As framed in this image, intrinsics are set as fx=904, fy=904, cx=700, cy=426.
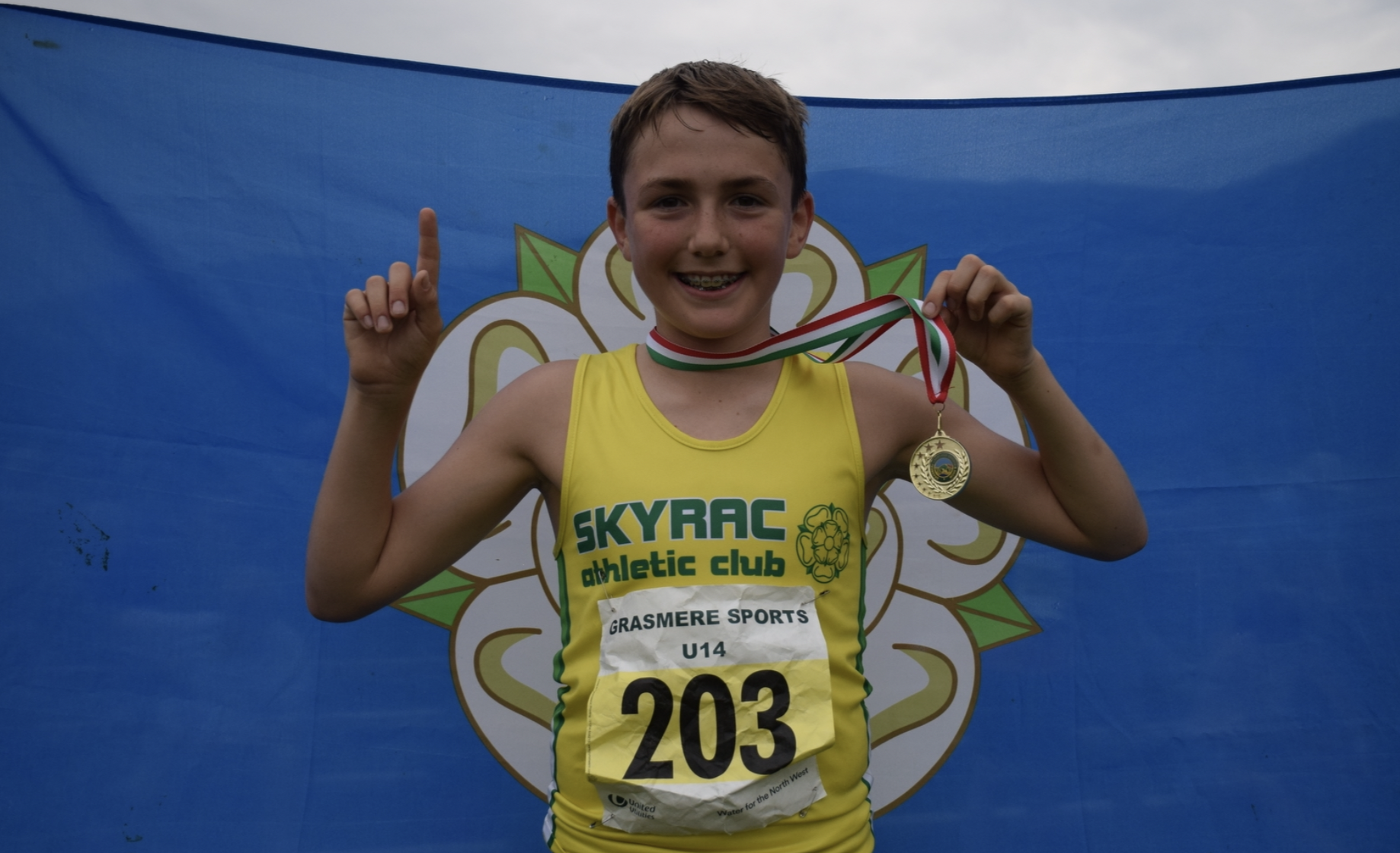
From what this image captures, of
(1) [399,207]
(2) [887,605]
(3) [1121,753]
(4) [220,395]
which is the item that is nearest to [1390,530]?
(3) [1121,753]

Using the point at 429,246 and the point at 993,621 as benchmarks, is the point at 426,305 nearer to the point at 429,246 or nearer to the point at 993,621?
the point at 429,246

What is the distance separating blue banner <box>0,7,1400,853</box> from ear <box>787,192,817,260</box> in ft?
1.95

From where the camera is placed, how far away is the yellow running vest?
1.41 meters

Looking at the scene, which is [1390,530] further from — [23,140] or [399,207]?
[23,140]

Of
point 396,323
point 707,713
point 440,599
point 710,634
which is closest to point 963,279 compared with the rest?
point 710,634

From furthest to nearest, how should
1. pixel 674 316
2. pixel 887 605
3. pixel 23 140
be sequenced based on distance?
1. pixel 887 605
2. pixel 23 140
3. pixel 674 316

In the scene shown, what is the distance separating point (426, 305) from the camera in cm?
142

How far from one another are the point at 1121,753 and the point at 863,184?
1.61 m

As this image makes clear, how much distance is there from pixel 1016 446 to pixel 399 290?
1.13m

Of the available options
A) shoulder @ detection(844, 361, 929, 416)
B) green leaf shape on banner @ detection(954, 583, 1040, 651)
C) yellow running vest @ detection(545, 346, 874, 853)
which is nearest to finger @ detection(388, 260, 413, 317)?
yellow running vest @ detection(545, 346, 874, 853)

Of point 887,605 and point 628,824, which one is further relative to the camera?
point 887,605

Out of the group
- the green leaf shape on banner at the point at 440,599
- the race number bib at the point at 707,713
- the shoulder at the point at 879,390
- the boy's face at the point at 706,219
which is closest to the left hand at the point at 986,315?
the shoulder at the point at 879,390

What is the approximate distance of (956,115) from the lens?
2445mm

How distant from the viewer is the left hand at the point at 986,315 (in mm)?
1508
